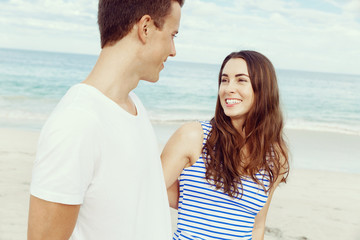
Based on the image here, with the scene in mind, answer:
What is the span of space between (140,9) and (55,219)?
58 centimetres

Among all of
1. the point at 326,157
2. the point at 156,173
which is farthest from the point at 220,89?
the point at 326,157

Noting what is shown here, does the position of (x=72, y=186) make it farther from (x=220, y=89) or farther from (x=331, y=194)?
(x=331, y=194)

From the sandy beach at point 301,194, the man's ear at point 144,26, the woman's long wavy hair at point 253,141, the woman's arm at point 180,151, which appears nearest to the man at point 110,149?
the man's ear at point 144,26

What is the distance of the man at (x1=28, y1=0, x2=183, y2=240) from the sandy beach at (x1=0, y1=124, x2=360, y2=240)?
12.0 ft

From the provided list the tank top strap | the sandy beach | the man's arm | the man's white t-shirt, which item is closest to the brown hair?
the man's white t-shirt

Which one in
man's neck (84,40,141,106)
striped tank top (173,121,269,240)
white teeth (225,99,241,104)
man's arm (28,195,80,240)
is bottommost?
striped tank top (173,121,269,240)

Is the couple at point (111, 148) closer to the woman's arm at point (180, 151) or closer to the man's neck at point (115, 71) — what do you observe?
the man's neck at point (115, 71)

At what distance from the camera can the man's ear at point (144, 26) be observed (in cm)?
115

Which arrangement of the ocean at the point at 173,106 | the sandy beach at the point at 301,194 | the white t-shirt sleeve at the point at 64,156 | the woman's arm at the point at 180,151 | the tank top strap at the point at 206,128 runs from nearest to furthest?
the white t-shirt sleeve at the point at 64,156, the woman's arm at the point at 180,151, the tank top strap at the point at 206,128, the sandy beach at the point at 301,194, the ocean at the point at 173,106

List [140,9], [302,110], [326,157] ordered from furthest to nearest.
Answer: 1. [302,110]
2. [326,157]
3. [140,9]

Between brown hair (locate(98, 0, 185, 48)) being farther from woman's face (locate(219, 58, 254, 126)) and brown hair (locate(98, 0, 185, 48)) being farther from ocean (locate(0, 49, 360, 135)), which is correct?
ocean (locate(0, 49, 360, 135))

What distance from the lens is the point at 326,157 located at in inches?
378

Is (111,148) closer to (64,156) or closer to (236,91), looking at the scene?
(64,156)

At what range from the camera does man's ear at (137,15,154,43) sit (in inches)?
45.3
